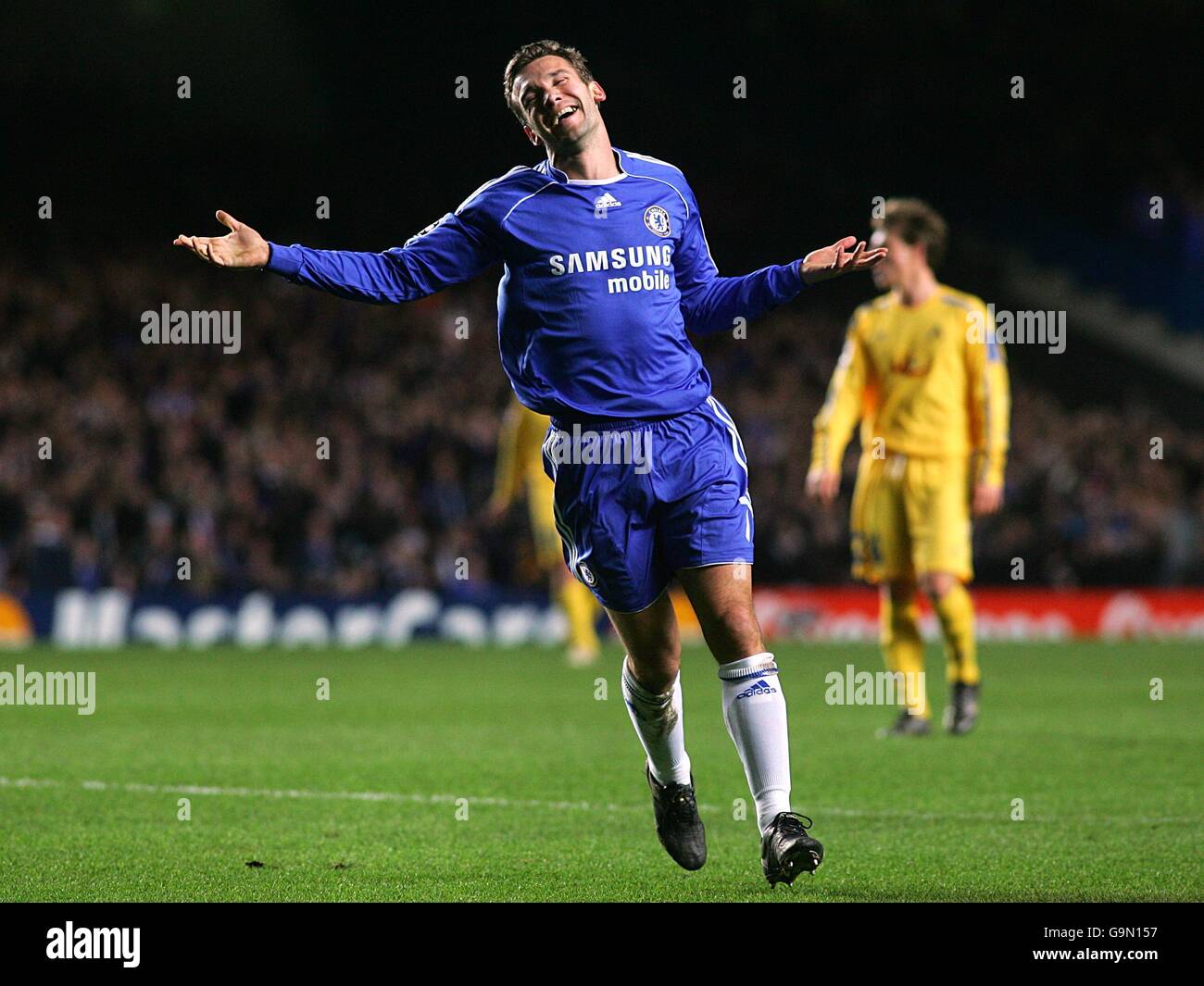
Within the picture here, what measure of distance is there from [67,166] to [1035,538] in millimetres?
15015

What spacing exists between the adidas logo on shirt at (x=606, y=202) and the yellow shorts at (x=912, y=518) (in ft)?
14.9

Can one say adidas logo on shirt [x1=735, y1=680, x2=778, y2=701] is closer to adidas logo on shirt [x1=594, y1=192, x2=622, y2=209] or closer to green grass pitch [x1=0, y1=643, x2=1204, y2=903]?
green grass pitch [x1=0, y1=643, x2=1204, y2=903]

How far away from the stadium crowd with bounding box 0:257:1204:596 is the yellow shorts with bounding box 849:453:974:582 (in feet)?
31.3

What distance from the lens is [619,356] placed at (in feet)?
18.2

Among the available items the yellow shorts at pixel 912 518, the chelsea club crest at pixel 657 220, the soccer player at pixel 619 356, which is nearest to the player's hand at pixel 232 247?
the soccer player at pixel 619 356

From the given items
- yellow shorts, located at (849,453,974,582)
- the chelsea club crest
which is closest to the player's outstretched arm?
the chelsea club crest

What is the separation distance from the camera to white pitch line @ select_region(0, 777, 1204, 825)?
22.5 ft

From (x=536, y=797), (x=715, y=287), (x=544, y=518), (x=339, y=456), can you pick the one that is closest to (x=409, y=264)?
(x=715, y=287)

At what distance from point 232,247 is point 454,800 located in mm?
2945

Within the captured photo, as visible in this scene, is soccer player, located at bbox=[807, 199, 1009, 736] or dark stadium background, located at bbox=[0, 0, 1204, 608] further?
dark stadium background, located at bbox=[0, 0, 1204, 608]

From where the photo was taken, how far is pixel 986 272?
100ft

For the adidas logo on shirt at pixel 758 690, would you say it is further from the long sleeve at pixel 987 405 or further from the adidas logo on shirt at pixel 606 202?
the long sleeve at pixel 987 405

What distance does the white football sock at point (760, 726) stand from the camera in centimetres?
535

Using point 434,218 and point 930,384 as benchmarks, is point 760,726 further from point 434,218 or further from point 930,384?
point 434,218
